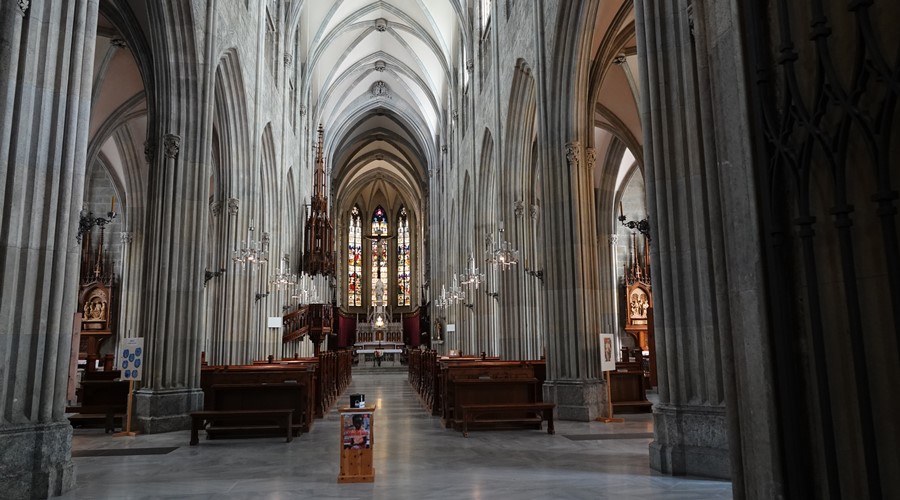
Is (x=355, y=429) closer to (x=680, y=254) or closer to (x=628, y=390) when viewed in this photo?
(x=680, y=254)

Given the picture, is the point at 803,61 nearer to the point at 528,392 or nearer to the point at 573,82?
the point at 528,392

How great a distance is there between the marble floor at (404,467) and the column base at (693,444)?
227 millimetres

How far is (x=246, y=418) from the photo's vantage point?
961cm

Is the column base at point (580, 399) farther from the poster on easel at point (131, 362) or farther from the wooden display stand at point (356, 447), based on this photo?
the poster on easel at point (131, 362)

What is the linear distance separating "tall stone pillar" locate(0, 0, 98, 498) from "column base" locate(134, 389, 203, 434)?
429 centimetres

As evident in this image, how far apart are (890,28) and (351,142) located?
4080 centimetres

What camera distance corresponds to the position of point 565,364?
11773 mm

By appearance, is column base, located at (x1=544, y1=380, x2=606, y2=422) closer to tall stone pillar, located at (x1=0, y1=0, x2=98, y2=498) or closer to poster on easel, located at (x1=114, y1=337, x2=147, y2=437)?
poster on easel, located at (x1=114, y1=337, x2=147, y2=437)

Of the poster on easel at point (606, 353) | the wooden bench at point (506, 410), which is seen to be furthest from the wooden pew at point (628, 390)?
the wooden bench at point (506, 410)

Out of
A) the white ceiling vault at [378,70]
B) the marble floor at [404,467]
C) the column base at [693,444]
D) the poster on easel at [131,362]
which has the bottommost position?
the marble floor at [404,467]

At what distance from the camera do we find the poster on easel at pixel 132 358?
9.68 meters

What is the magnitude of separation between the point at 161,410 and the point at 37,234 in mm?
5172

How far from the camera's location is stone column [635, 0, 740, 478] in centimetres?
649

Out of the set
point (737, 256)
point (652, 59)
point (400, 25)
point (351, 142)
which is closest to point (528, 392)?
point (652, 59)
